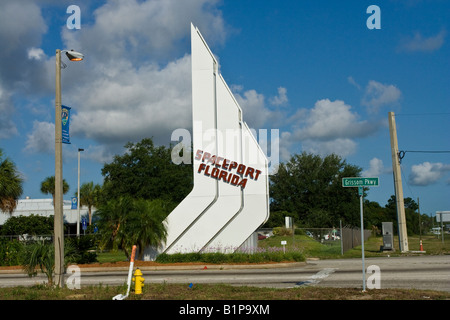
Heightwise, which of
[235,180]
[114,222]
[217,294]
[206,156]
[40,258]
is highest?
[206,156]

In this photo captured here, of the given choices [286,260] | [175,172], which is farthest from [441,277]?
[175,172]

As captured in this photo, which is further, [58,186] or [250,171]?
[250,171]

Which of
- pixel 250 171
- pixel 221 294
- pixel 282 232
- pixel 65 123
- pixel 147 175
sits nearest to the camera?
pixel 221 294

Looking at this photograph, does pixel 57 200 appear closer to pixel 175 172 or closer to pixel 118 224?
pixel 118 224

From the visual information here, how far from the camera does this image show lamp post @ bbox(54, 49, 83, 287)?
44.7 feet

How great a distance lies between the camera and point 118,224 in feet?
82.8

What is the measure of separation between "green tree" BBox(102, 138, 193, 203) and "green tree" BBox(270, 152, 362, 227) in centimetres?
1542

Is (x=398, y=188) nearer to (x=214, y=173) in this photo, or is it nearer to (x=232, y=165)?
(x=232, y=165)

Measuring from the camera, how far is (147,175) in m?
53.8

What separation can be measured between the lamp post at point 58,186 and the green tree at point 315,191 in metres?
49.7

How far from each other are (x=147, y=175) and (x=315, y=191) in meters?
22.5

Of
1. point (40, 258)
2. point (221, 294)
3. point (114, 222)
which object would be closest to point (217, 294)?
point (221, 294)

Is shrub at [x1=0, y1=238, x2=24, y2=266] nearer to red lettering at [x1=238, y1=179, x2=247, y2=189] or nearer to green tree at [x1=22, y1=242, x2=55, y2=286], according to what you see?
red lettering at [x1=238, y1=179, x2=247, y2=189]

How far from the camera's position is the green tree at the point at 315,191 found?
62.1m
